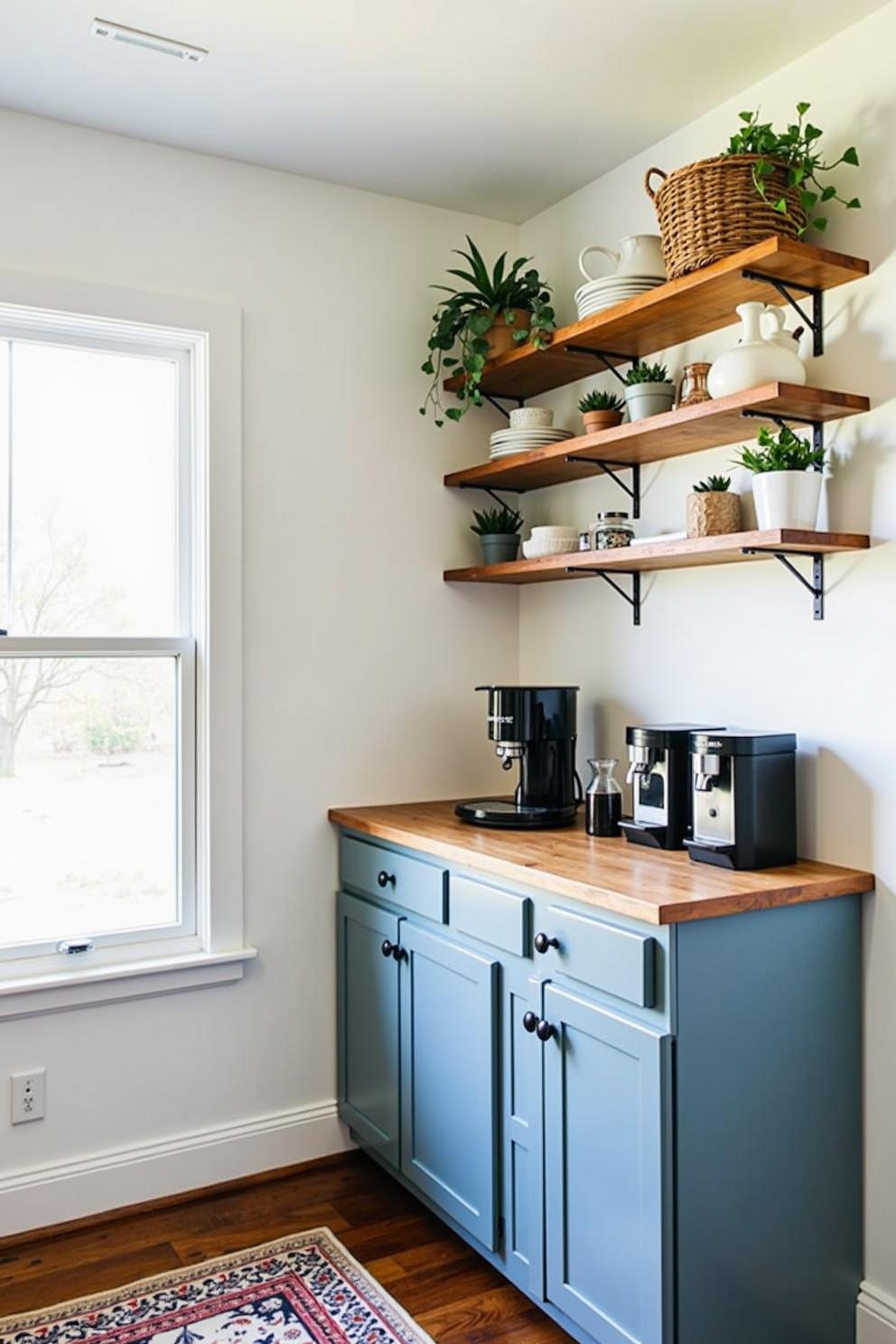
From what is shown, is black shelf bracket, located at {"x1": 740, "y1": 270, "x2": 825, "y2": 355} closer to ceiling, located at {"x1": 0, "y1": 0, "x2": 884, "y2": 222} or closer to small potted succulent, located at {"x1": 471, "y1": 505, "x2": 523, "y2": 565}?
ceiling, located at {"x1": 0, "y1": 0, "x2": 884, "y2": 222}

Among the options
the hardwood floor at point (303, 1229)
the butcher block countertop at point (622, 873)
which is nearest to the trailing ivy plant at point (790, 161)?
the butcher block countertop at point (622, 873)

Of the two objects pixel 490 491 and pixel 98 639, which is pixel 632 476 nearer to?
pixel 490 491

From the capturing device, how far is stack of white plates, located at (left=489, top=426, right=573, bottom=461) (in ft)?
9.43

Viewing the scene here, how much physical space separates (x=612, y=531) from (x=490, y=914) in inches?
37.2

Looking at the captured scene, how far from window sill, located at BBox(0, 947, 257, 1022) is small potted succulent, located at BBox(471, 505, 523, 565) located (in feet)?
4.12

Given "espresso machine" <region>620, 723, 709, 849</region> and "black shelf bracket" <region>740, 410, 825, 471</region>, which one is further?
"espresso machine" <region>620, 723, 709, 849</region>

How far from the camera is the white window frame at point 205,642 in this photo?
2680 mm

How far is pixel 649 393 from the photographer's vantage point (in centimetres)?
250

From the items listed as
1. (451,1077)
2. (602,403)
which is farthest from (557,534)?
(451,1077)

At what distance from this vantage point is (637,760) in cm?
230

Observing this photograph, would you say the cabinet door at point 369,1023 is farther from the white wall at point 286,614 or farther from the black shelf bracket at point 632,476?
the black shelf bracket at point 632,476

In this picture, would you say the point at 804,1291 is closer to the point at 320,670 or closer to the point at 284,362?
the point at 320,670

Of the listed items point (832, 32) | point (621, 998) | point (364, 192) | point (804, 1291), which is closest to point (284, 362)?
point (364, 192)

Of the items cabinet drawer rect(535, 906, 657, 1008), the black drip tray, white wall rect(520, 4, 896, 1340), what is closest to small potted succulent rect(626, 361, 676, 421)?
white wall rect(520, 4, 896, 1340)
